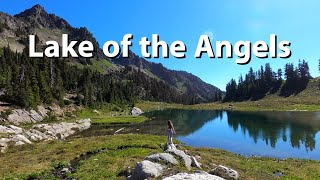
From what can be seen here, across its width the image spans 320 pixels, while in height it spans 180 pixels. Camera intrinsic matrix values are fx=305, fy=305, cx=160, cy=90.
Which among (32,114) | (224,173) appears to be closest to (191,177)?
(224,173)

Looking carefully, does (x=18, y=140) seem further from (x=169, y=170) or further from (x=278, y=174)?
(x=278, y=174)

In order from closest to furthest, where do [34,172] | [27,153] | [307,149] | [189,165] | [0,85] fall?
[189,165] < [34,172] < [27,153] < [307,149] < [0,85]

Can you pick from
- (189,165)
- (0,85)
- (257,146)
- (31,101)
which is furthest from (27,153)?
(0,85)

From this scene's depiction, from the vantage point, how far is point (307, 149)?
193 ft

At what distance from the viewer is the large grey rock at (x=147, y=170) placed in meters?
23.6

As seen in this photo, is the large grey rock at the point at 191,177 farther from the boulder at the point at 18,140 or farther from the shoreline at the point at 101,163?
the boulder at the point at 18,140

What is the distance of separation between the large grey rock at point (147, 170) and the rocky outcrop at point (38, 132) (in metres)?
31.5

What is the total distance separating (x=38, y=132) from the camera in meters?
68.2

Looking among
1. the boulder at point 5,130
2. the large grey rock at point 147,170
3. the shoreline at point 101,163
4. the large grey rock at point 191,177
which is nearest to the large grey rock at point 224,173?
the shoreline at point 101,163

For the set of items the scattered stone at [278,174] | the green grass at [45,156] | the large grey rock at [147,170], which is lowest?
the scattered stone at [278,174]

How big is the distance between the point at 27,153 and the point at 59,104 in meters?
75.9

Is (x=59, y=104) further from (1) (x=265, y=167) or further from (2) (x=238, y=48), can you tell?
(1) (x=265, y=167)

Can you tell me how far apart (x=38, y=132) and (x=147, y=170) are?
169 feet

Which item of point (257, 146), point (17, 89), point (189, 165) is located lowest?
point (257, 146)
